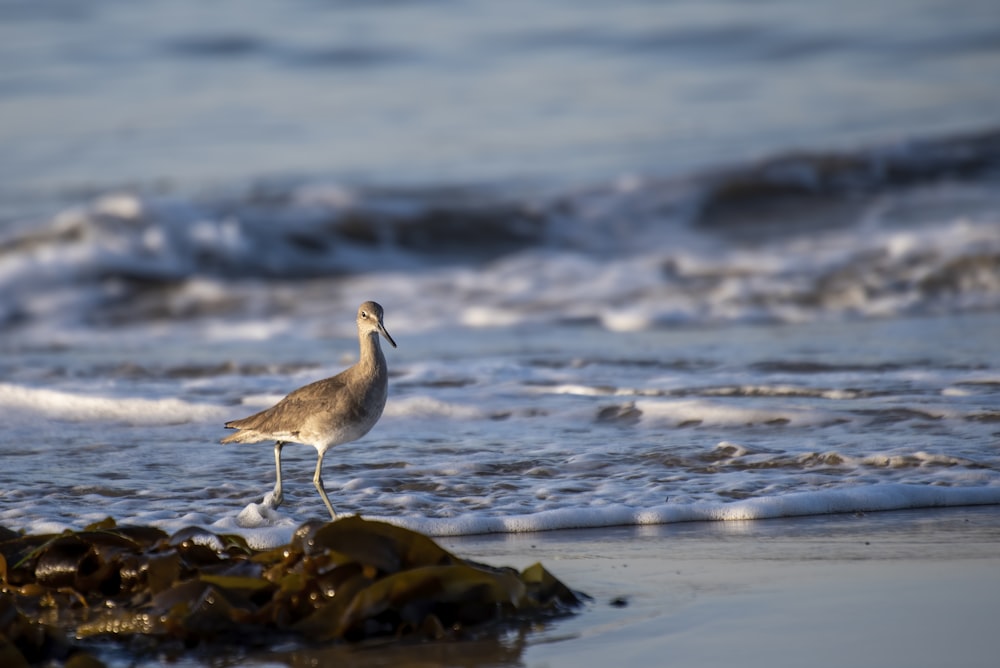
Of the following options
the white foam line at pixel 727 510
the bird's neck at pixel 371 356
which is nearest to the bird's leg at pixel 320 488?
the white foam line at pixel 727 510

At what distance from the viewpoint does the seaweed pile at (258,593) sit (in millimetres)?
3562

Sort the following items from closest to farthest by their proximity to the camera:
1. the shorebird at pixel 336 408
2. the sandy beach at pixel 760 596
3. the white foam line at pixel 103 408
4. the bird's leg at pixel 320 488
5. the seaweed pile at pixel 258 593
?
1. the sandy beach at pixel 760 596
2. the seaweed pile at pixel 258 593
3. the bird's leg at pixel 320 488
4. the shorebird at pixel 336 408
5. the white foam line at pixel 103 408

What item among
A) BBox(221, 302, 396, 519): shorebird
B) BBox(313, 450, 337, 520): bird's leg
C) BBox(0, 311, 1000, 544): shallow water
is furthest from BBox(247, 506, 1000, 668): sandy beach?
BBox(221, 302, 396, 519): shorebird

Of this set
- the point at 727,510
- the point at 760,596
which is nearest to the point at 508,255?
the point at 727,510

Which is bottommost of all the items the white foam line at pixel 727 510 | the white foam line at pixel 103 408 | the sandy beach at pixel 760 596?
the sandy beach at pixel 760 596

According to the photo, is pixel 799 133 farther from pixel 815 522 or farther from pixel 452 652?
pixel 452 652

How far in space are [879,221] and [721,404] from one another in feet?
24.9

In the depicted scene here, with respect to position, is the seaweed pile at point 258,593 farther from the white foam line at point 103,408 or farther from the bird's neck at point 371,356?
the white foam line at point 103,408

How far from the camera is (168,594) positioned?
369cm

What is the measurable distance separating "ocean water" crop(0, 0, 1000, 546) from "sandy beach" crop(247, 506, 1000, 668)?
0.81 ft

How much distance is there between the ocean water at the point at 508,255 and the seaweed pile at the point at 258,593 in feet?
2.57

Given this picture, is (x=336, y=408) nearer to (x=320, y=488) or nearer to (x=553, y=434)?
(x=320, y=488)

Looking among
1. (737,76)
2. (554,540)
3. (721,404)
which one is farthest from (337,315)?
(737,76)

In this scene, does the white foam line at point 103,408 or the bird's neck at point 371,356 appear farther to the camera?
the white foam line at point 103,408
